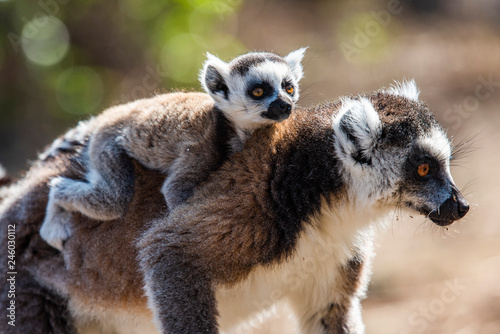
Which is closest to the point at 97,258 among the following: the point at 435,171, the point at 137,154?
the point at 137,154

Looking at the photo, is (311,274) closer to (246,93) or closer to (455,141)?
(246,93)

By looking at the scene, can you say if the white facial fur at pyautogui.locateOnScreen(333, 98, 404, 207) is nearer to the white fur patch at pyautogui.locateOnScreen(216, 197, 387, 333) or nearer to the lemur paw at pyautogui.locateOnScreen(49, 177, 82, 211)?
the white fur patch at pyautogui.locateOnScreen(216, 197, 387, 333)

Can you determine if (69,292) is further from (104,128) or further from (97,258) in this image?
(104,128)

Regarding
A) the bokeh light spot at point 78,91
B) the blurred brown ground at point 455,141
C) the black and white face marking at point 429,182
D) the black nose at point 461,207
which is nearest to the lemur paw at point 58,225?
the blurred brown ground at point 455,141

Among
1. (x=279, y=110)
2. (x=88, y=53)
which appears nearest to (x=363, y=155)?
(x=279, y=110)

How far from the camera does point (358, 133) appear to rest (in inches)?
157

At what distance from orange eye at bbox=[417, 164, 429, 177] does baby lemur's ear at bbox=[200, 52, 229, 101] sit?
5.03 feet

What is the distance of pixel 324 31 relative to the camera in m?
16.7

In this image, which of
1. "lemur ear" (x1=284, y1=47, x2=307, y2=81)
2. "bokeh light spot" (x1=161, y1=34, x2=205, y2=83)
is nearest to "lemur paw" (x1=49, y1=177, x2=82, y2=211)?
"lemur ear" (x1=284, y1=47, x2=307, y2=81)

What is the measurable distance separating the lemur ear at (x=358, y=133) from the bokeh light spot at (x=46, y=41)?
8.56 m

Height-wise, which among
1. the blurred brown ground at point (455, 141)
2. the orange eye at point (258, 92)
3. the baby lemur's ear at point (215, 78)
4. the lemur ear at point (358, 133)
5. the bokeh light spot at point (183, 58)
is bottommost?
the blurred brown ground at point (455, 141)

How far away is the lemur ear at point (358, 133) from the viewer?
4.00 m

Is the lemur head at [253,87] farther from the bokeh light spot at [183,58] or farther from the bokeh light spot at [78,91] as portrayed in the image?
the bokeh light spot at [78,91]

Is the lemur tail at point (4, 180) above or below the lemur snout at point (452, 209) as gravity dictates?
above
